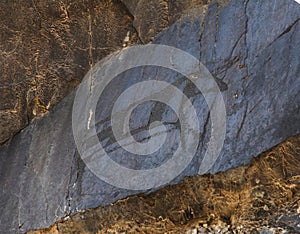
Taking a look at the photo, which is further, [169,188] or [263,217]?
[169,188]

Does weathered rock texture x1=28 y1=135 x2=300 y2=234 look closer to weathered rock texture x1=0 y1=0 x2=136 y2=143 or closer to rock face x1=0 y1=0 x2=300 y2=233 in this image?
rock face x1=0 y1=0 x2=300 y2=233

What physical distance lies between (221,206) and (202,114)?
15.2 inches

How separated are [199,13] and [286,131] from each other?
2.74 ft

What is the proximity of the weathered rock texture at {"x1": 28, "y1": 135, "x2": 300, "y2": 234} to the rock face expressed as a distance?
0.04 metres

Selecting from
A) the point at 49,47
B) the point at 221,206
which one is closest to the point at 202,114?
the point at 221,206

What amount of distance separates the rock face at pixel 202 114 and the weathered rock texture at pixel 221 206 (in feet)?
0.14

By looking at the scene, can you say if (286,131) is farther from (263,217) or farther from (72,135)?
(72,135)

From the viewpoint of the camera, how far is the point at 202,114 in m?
2.78

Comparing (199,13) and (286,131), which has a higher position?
(199,13)

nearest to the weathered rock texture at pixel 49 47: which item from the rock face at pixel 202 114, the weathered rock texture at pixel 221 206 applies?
the rock face at pixel 202 114

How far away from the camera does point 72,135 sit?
3156 mm

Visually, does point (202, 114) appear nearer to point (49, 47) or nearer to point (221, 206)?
point (221, 206)

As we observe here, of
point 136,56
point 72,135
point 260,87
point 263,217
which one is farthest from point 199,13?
point 263,217

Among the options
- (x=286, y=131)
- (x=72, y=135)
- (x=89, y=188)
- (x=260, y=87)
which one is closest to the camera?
(x=286, y=131)
